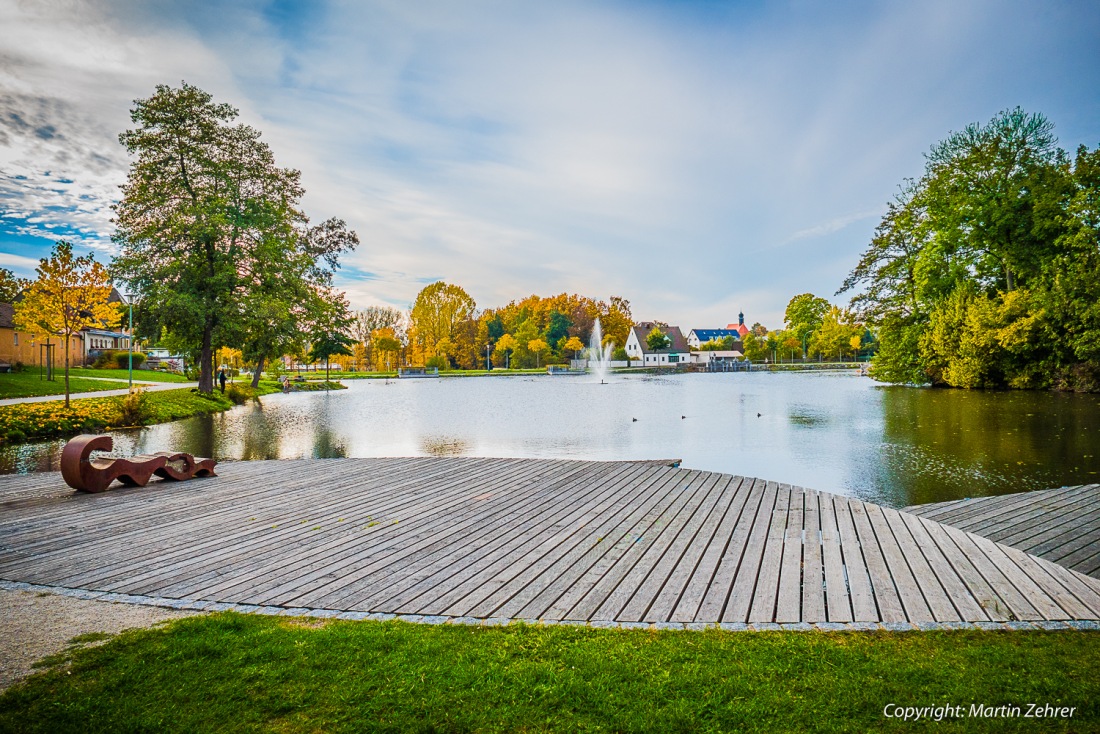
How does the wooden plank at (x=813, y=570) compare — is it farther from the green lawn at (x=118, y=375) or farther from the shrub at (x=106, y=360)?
the shrub at (x=106, y=360)

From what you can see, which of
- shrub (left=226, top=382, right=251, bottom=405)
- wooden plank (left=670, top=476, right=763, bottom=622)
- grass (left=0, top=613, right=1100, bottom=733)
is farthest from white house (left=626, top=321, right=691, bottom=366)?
grass (left=0, top=613, right=1100, bottom=733)

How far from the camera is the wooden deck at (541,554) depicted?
3.57 metres

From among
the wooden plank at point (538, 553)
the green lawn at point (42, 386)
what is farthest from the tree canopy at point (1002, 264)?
the green lawn at point (42, 386)

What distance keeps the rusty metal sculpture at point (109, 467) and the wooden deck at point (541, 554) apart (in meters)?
0.20

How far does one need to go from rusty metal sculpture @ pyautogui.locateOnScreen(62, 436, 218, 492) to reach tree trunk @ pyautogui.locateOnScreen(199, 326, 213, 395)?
63.5ft

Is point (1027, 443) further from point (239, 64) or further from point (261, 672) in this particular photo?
point (239, 64)

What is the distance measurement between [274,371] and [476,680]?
61928 mm

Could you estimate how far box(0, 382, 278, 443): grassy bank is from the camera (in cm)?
1367

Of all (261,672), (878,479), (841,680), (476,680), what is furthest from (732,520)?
(878,479)

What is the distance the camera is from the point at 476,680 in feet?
8.49

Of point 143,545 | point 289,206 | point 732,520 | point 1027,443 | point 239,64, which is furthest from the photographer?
point 289,206

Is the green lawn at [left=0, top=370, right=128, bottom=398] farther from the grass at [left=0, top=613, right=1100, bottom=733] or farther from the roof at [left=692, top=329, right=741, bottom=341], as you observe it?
the roof at [left=692, top=329, right=741, bottom=341]

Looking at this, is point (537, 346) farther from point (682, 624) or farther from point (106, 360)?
point (682, 624)

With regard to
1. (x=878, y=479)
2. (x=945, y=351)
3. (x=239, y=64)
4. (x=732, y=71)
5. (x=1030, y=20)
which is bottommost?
(x=878, y=479)
